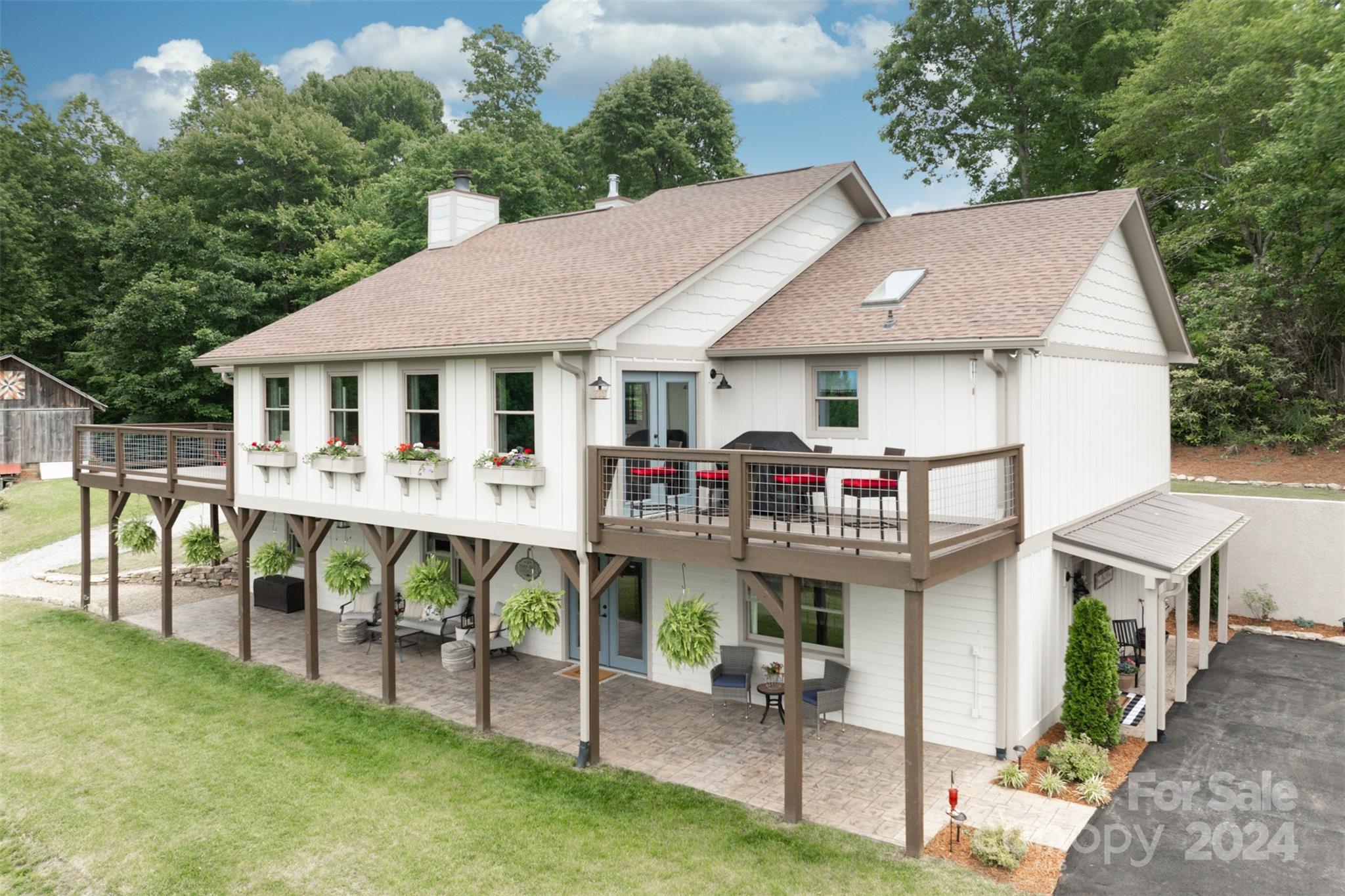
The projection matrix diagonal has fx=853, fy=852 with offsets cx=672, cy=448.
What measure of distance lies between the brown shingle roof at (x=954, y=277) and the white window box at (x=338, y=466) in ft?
18.0

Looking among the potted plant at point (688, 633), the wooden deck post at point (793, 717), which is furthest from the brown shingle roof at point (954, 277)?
the potted plant at point (688, 633)

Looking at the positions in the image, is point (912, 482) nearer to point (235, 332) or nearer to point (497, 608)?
point (497, 608)

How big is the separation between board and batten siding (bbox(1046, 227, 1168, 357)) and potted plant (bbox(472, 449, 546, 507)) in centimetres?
608

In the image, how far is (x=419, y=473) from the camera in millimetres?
11508

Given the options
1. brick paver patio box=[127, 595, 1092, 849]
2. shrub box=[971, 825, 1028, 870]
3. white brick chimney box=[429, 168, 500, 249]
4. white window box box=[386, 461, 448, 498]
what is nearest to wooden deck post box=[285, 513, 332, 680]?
brick paver patio box=[127, 595, 1092, 849]

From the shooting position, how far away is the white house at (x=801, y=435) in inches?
370

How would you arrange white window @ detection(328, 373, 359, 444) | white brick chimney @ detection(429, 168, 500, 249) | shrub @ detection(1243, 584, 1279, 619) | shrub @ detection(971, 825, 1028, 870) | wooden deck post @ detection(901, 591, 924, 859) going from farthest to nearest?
white brick chimney @ detection(429, 168, 500, 249)
shrub @ detection(1243, 584, 1279, 619)
white window @ detection(328, 373, 359, 444)
wooden deck post @ detection(901, 591, 924, 859)
shrub @ detection(971, 825, 1028, 870)

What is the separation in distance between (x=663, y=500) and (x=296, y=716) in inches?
227

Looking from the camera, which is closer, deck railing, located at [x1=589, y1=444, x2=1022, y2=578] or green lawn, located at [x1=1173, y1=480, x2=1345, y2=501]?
deck railing, located at [x1=589, y1=444, x2=1022, y2=578]

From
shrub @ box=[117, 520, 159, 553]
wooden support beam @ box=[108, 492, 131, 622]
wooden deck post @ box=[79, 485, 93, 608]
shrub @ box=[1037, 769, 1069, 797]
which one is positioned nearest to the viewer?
shrub @ box=[1037, 769, 1069, 797]

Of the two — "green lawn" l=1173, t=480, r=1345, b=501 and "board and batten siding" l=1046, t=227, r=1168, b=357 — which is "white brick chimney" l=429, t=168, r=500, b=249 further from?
"green lawn" l=1173, t=480, r=1345, b=501

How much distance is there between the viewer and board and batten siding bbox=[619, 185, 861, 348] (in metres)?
10.9

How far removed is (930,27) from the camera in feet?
104

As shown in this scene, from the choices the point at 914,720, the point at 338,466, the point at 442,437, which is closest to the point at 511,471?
the point at 442,437
